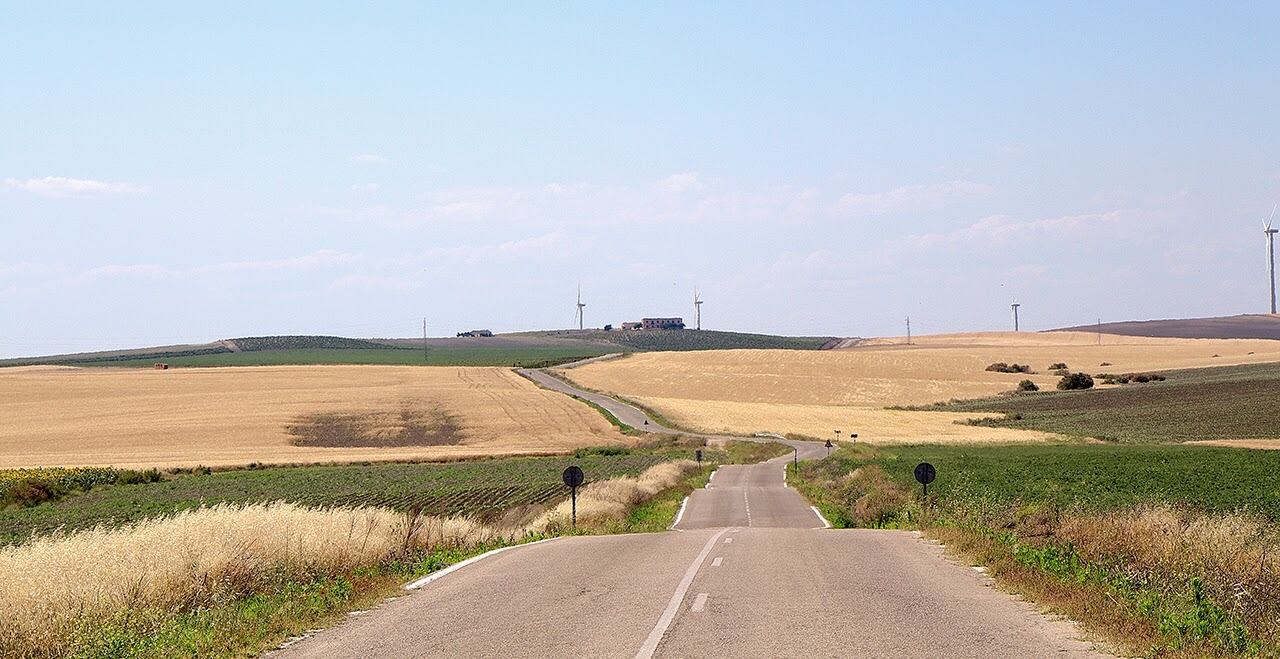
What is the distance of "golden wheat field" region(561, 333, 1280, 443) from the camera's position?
323 ft

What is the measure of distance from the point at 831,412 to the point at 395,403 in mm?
37334

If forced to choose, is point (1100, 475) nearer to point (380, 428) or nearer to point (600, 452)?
point (600, 452)

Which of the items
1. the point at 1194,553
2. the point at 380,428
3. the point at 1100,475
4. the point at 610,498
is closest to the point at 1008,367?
the point at 380,428

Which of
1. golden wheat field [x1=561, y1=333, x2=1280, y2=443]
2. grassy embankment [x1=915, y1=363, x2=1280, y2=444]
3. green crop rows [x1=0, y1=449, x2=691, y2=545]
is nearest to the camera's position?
green crop rows [x1=0, y1=449, x2=691, y2=545]

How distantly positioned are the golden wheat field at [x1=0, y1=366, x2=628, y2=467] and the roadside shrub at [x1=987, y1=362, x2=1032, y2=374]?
5376 cm

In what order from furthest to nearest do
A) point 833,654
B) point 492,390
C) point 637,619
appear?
point 492,390 → point 637,619 → point 833,654

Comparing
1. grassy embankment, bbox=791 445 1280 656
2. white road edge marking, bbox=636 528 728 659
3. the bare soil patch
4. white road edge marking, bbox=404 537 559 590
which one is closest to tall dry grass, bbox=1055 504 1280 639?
grassy embankment, bbox=791 445 1280 656

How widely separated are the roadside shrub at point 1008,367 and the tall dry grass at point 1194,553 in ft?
419

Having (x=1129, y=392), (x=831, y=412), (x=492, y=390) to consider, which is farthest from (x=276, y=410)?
(x=1129, y=392)

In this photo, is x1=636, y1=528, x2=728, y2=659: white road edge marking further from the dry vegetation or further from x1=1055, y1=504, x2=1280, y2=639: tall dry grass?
x1=1055, y1=504, x2=1280, y2=639: tall dry grass

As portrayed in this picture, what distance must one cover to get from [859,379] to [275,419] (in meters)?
65.0

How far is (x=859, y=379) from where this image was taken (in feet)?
452

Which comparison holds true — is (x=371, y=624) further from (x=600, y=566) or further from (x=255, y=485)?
(x=255, y=485)

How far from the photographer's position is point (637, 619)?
1277 centimetres
